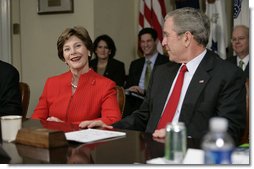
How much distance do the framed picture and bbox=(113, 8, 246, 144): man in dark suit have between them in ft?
7.42

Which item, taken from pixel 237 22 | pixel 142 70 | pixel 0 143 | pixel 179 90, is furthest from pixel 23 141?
pixel 142 70

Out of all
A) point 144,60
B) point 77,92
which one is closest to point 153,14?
point 144,60

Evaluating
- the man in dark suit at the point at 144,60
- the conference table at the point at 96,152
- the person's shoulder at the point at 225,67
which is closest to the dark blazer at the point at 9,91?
the conference table at the point at 96,152

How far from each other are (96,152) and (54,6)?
3024 millimetres

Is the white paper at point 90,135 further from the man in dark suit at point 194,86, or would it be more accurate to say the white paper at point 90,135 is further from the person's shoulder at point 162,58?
the person's shoulder at point 162,58

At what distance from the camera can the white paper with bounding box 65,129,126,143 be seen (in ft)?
4.16

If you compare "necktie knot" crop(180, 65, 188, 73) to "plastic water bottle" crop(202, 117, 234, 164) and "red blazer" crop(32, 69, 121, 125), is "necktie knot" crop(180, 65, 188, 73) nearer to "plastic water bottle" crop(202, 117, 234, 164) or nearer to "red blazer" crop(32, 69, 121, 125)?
"red blazer" crop(32, 69, 121, 125)

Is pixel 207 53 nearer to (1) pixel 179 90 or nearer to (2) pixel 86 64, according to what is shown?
(1) pixel 179 90

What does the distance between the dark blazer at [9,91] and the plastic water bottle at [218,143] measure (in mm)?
1339

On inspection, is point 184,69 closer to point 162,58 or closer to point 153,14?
point 162,58

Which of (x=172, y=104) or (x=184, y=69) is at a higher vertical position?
(x=184, y=69)

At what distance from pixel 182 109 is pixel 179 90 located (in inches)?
3.3

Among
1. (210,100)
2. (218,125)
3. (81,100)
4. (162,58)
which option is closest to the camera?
(218,125)

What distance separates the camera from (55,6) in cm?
393
